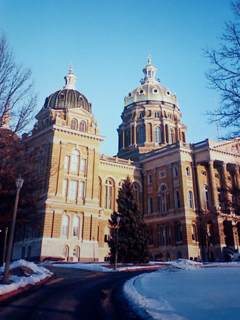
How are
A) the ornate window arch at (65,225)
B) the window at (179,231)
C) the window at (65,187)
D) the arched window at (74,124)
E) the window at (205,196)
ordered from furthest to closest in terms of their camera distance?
the window at (205,196)
the arched window at (74,124)
the window at (179,231)
the window at (65,187)
the ornate window arch at (65,225)

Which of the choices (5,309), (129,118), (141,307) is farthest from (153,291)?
(129,118)

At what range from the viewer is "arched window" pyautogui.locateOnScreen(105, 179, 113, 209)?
4862cm

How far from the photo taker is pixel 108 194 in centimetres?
4916

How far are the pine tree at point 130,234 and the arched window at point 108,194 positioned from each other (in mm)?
15985

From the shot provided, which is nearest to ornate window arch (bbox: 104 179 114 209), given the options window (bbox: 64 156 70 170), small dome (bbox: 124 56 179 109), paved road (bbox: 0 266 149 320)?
window (bbox: 64 156 70 170)

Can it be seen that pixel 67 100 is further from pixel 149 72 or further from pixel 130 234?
pixel 149 72

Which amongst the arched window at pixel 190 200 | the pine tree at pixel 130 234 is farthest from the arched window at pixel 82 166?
the arched window at pixel 190 200

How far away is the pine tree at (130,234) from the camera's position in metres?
30.7

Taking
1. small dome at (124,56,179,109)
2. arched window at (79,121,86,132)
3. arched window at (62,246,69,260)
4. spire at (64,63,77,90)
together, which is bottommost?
arched window at (62,246,69,260)

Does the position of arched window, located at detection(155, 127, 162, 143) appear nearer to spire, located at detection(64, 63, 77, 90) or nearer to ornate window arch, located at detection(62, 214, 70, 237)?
spire, located at detection(64, 63, 77, 90)

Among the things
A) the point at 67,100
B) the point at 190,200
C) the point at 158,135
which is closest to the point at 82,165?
the point at 67,100

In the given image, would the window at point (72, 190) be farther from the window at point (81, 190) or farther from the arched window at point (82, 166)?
the arched window at point (82, 166)

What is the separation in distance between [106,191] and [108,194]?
563 mm

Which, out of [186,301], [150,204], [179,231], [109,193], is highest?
[109,193]
